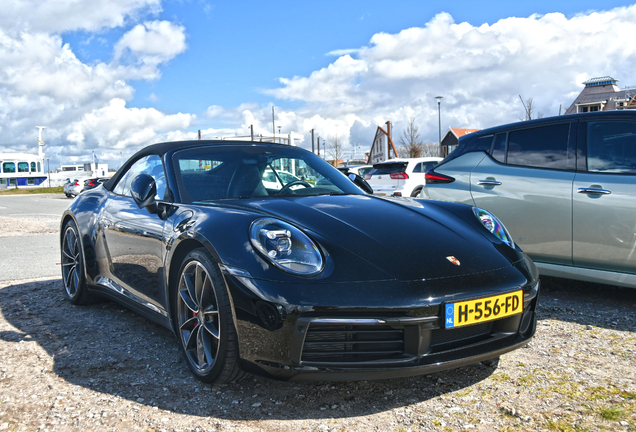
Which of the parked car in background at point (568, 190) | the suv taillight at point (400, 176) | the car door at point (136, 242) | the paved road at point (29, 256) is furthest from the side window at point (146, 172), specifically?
the suv taillight at point (400, 176)

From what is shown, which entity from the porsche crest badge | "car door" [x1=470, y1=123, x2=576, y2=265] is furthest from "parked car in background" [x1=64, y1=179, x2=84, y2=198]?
the porsche crest badge

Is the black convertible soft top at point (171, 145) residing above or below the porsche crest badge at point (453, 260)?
above

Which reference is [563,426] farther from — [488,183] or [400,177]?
[400,177]

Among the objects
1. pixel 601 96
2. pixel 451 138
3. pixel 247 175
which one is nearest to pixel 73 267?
pixel 247 175

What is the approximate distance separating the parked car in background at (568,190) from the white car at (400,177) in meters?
8.53

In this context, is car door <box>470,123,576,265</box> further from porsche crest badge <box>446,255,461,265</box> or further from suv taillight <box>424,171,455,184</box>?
porsche crest badge <box>446,255,461,265</box>

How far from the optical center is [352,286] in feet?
7.32

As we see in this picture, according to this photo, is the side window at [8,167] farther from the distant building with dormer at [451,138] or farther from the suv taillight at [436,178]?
the suv taillight at [436,178]

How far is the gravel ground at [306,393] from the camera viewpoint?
223cm

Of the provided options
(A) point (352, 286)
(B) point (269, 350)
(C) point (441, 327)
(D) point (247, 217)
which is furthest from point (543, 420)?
(D) point (247, 217)

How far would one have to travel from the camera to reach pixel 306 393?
2.55 metres

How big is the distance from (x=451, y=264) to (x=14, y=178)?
3546 inches

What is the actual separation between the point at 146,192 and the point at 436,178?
297 cm

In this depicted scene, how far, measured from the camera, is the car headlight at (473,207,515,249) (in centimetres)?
297
